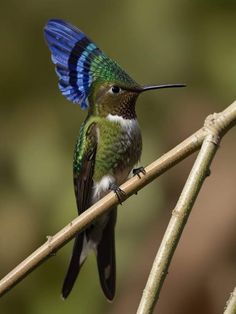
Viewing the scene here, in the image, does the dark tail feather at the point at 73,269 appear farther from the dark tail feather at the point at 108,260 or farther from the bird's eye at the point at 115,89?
the bird's eye at the point at 115,89

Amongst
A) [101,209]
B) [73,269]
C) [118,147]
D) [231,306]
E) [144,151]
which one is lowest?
[231,306]

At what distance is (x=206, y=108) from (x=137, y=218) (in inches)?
27.1

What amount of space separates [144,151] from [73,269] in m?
1.10

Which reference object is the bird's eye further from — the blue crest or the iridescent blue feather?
the blue crest

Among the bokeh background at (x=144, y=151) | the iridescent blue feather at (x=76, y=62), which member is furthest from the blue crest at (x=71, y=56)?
the bokeh background at (x=144, y=151)

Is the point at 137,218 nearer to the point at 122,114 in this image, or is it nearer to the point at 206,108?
the point at 206,108

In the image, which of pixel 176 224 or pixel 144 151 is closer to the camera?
pixel 176 224

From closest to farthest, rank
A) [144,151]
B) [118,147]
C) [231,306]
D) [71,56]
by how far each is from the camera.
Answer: [231,306], [71,56], [118,147], [144,151]

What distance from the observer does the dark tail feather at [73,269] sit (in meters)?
2.20

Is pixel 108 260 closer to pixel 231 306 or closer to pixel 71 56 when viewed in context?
pixel 71 56

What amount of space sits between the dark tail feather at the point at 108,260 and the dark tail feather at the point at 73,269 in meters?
0.09

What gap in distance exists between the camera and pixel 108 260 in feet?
8.52

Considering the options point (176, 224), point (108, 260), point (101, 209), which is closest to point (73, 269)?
point (108, 260)

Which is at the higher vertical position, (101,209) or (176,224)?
(101,209)
